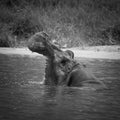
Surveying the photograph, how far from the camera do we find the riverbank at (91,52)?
1503 centimetres

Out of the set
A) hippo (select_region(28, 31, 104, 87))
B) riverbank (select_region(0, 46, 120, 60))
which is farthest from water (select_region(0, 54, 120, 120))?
riverbank (select_region(0, 46, 120, 60))

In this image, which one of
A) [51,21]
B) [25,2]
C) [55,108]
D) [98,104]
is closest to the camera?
[55,108]

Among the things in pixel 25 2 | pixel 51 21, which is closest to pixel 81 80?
pixel 51 21

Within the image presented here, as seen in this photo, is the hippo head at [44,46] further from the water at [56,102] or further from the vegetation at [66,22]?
the vegetation at [66,22]

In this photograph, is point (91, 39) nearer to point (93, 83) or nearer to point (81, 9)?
point (81, 9)

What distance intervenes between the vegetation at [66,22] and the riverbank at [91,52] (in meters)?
1.20

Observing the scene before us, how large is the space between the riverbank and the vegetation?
3.94 feet

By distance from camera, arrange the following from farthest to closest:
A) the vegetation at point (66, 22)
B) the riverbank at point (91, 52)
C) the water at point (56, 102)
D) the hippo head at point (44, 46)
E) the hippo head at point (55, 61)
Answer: the vegetation at point (66, 22) → the riverbank at point (91, 52) → the hippo head at point (55, 61) → the hippo head at point (44, 46) → the water at point (56, 102)

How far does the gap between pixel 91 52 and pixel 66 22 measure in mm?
4481

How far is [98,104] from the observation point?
4.92 metres

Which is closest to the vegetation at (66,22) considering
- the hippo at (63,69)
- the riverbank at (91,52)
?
the riverbank at (91,52)

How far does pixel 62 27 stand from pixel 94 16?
7.37 feet

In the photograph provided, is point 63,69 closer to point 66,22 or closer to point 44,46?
point 44,46

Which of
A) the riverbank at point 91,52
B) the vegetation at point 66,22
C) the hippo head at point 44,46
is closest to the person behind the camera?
the hippo head at point 44,46
